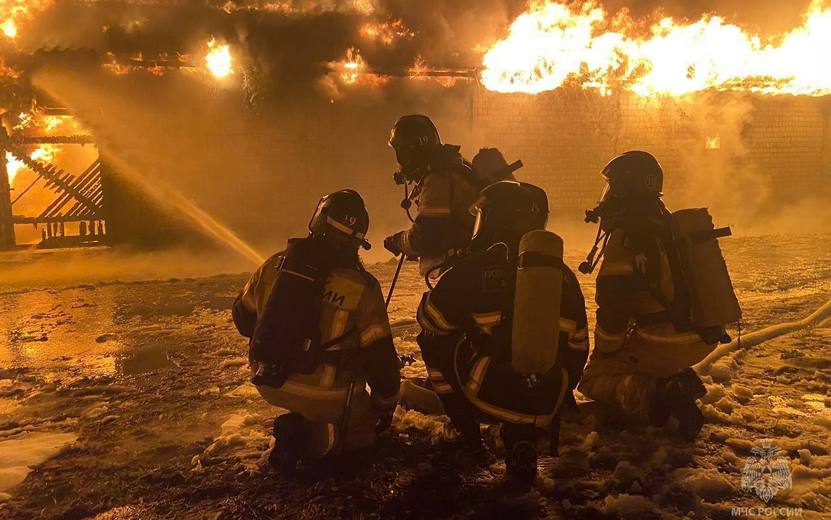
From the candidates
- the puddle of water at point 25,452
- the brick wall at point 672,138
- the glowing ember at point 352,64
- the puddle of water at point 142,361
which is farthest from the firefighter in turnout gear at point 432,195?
the brick wall at point 672,138

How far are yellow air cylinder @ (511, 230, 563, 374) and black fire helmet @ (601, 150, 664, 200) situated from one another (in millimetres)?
1089

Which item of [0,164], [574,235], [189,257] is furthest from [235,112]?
[574,235]

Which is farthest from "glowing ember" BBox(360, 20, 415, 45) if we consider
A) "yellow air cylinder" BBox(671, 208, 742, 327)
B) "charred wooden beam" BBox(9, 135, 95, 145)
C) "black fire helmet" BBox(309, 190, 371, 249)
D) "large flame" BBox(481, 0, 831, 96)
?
"yellow air cylinder" BBox(671, 208, 742, 327)

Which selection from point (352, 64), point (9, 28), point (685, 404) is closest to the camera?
point (685, 404)

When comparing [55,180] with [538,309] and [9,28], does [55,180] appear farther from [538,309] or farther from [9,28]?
[538,309]

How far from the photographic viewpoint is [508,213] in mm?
3312

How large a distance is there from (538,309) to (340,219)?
3.81ft

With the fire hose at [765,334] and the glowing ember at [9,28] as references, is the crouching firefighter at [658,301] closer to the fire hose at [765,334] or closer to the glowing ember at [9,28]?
the fire hose at [765,334]

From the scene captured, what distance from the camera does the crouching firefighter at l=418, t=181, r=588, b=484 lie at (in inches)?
115

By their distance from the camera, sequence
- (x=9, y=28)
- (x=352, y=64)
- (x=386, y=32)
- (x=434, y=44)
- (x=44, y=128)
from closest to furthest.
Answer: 1. (x=9, y=28)
2. (x=352, y=64)
3. (x=386, y=32)
4. (x=434, y=44)
5. (x=44, y=128)

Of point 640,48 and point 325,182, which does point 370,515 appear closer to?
point 325,182

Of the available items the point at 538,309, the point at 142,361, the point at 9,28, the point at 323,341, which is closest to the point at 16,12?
the point at 9,28

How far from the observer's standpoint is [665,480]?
3152 millimetres

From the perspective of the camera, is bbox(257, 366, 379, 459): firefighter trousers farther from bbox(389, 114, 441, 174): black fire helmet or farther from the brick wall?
the brick wall
